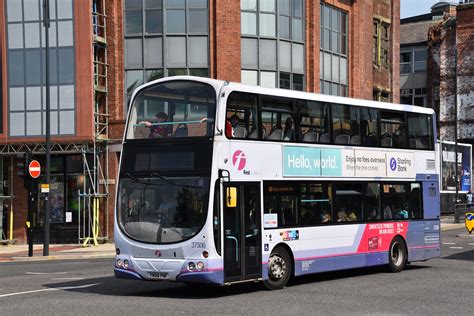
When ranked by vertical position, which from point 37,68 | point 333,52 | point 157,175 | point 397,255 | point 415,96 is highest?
point 415,96

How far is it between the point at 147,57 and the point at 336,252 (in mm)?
21767

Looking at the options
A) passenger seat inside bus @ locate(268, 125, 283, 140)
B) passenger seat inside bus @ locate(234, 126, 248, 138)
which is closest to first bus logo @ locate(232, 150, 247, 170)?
passenger seat inside bus @ locate(234, 126, 248, 138)

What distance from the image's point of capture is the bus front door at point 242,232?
14.5 metres

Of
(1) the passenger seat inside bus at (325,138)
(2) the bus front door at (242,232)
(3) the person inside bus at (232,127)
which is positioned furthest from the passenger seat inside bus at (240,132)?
(1) the passenger seat inside bus at (325,138)

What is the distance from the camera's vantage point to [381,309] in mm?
12852

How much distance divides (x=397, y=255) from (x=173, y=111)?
737 cm

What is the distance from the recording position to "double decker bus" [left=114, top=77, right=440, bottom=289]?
1441 centimetres

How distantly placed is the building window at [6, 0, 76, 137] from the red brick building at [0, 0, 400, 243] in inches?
1.8

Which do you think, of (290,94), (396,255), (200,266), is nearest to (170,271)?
(200,266)

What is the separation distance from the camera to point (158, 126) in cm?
1510

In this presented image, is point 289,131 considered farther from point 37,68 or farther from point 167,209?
point 37,68

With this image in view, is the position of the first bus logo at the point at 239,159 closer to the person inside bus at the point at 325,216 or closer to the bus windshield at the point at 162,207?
the bus windshield at the point at 162,207

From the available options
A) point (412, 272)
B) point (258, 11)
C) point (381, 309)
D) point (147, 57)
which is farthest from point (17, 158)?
point (381, 309)

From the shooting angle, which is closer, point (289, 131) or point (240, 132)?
point (240, 132)
